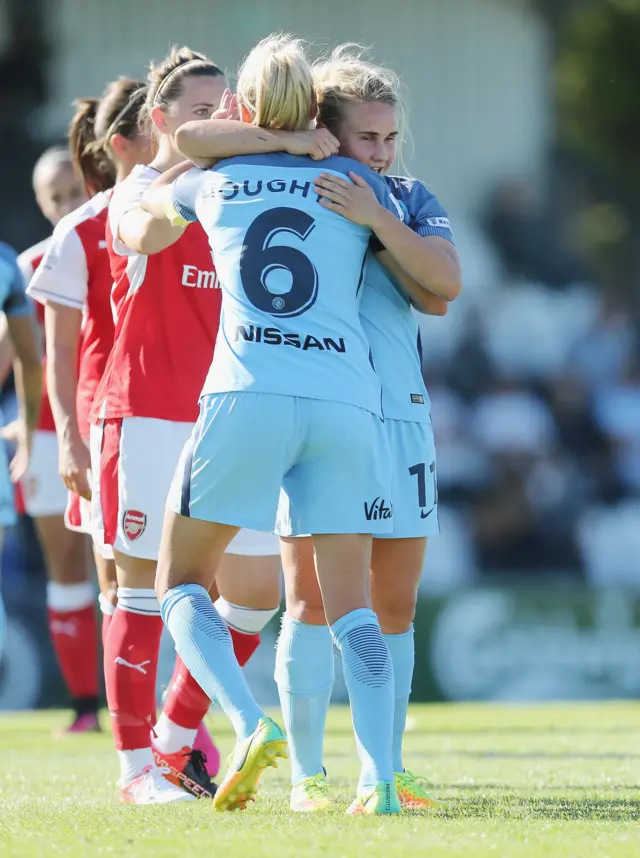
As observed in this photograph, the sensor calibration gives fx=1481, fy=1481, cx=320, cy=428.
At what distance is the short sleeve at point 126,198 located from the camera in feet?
13.6

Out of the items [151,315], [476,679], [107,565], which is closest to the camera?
[151,315]

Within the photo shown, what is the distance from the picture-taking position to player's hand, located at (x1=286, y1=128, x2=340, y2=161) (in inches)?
145

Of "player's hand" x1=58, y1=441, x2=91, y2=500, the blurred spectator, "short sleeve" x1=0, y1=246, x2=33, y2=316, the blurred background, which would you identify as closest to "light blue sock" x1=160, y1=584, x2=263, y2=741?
"player's hand" x1=58, y1=441, x2=91, y2=500

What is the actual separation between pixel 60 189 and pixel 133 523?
3333 mm

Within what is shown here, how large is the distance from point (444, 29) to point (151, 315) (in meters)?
12.6

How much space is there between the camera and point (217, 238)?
3.70m

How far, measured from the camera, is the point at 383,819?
137 inches

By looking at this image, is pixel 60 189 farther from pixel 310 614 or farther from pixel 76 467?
pixel 310 614

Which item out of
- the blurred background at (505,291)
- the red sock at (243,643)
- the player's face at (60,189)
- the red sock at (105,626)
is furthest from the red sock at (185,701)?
the blurred background at (505,291)

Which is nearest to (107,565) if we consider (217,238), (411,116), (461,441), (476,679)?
(217,238)

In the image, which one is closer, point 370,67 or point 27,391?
point 370,67

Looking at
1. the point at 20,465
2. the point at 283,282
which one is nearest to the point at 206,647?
the point at 283,282

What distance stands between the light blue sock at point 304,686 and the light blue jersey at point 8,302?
4.08ft

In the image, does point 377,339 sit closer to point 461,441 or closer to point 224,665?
point 224,665
